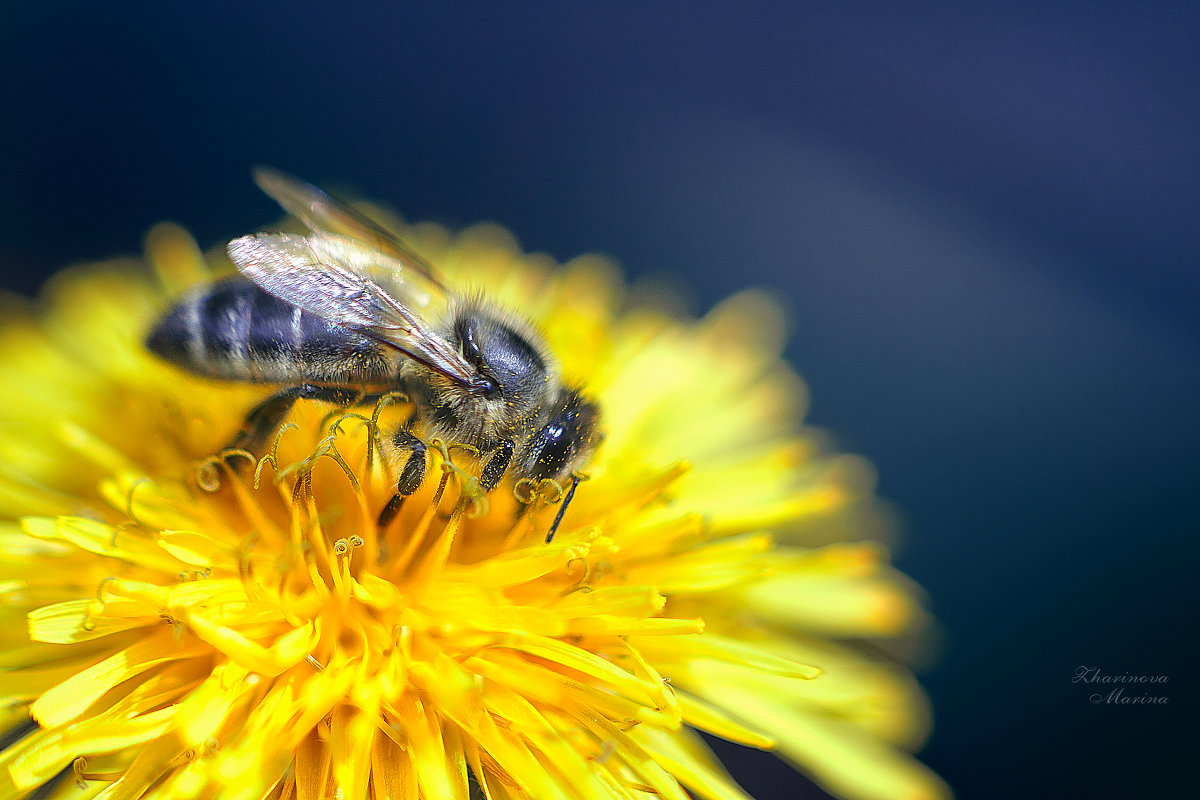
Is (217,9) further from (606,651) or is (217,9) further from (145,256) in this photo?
(606,651)

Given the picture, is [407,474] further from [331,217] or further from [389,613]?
[331,217]

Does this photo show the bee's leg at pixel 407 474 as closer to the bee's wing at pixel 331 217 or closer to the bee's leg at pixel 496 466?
the bee's leg at pixel 496 466

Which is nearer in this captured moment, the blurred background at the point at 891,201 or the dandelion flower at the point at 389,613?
the dandelion flower at the point at 389,613

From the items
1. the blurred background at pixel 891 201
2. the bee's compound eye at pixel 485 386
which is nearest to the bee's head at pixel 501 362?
the bee's compound eye at pixel 485 386

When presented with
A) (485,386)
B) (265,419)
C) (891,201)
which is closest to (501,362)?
(485,386)

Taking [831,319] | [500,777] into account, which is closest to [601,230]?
[831,319]
